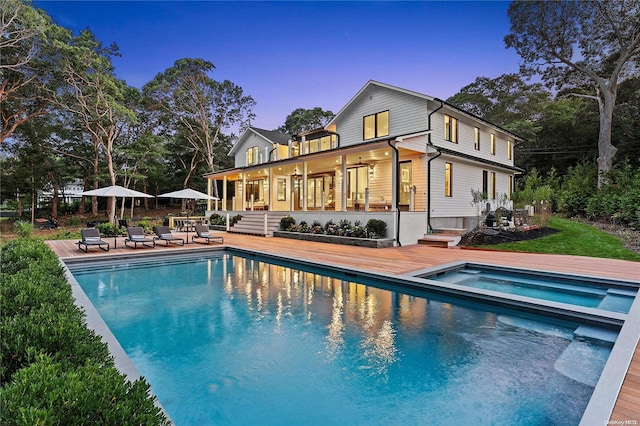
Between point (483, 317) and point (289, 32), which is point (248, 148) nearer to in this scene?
point (289, 32)

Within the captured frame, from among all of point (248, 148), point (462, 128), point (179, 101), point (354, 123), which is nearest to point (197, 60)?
point (179, 101)

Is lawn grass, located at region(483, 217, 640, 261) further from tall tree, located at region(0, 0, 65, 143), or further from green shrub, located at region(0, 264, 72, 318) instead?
tall tree, located at region(0, 0, 65, 143)

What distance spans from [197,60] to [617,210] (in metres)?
31.7

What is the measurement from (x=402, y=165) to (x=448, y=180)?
2.51 m

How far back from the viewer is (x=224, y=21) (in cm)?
1755

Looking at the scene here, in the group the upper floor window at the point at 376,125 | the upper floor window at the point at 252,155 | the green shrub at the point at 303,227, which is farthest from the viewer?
the upper floor window at the point at 252,155

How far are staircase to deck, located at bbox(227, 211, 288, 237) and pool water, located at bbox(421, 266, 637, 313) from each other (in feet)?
35.6

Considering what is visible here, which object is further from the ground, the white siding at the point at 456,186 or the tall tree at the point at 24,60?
the tall tree at the point at 24,60

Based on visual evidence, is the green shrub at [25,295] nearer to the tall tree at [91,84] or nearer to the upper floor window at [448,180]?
the upper floor window at [448,180]

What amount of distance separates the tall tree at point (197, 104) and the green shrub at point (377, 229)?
22.8 m

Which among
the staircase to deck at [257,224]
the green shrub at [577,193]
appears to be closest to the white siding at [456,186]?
the green shrub at [577,193]

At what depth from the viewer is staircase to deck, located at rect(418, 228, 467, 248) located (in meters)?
12.9

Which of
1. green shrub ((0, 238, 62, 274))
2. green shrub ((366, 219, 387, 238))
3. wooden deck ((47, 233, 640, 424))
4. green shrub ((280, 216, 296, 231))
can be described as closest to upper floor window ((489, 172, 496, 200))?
wooden deck ((47, 233, 640, 424))

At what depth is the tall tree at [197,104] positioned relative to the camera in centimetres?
2923
